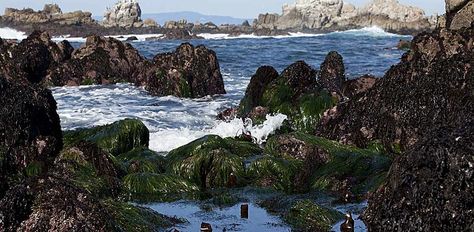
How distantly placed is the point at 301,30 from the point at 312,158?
107 meters

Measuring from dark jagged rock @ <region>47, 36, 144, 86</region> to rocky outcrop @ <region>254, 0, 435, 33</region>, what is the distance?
71.5 meters

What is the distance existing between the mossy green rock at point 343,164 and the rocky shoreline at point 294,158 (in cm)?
3

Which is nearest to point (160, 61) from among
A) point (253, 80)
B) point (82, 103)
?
point (82, 103)

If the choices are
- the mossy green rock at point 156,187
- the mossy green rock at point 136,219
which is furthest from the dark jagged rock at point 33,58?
the mossy green rock at point 136,219

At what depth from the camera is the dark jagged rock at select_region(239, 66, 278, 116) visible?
634 inches

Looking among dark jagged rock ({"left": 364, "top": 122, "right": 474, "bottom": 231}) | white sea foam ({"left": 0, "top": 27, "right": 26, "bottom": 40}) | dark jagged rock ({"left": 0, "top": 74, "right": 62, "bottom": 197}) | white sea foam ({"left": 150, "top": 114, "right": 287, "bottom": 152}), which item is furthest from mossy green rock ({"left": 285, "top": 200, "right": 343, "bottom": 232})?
white sea foam ({"left": 0, "top": 27, "right": 26, "bottom": 40})

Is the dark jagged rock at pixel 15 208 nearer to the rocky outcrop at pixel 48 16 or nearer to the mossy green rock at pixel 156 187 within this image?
the mossy green rock at pixel 156 187

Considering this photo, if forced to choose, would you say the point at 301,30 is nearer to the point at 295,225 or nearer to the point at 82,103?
the point at 82,103

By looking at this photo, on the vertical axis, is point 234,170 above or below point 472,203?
below

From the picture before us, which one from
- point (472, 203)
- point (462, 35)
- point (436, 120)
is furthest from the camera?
point (462, 35)

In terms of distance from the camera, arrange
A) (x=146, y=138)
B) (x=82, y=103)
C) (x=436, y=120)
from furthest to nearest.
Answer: (x=82, y=103)
(x=146, y=138)
(x=436, y=120)

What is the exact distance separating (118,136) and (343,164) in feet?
15.3

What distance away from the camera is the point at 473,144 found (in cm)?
507

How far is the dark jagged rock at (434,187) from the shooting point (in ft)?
16.2
